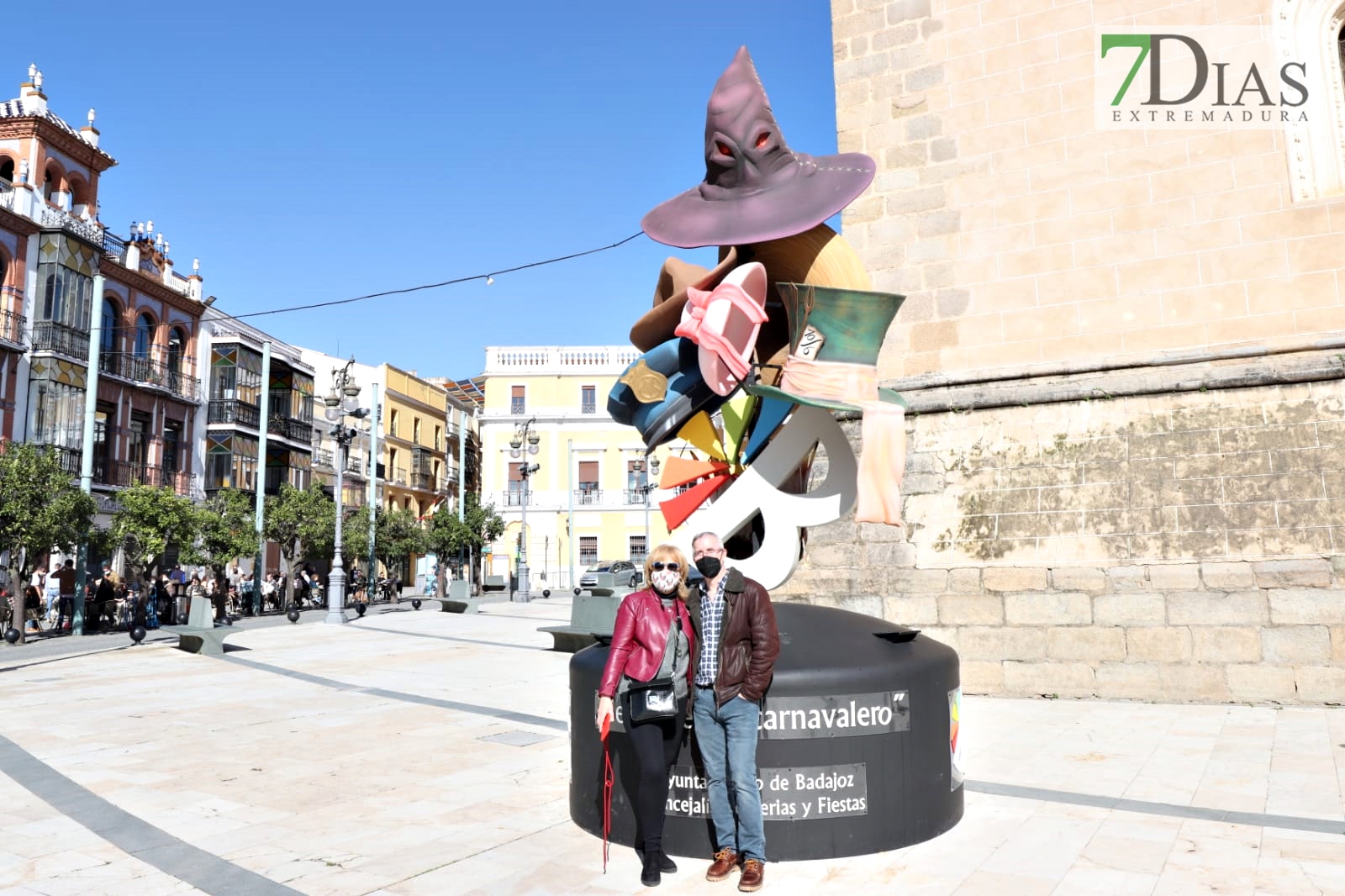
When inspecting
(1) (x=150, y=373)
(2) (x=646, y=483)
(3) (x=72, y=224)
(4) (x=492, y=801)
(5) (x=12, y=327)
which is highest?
(3) (x=72, y=224)

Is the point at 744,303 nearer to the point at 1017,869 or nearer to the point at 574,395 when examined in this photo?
the point at 1017,869

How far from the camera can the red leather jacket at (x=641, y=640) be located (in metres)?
4.46

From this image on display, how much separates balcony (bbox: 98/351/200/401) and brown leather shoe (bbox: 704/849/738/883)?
30.2 m

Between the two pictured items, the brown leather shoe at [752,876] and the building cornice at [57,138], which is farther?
the building cornice at [57,138]

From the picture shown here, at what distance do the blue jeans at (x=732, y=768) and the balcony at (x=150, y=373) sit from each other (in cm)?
2999

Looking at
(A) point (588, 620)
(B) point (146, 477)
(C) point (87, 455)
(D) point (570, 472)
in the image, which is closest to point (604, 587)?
(A) point (588, 620)

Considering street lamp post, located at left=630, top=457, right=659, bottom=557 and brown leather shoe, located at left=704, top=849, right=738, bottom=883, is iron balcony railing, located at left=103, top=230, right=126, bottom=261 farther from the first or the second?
brown leather shoe, located at left=704, top=849, right=738, bottom=883

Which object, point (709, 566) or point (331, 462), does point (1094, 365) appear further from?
point (331, 462)

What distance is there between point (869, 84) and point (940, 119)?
47.0 inches

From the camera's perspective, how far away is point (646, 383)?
7.09 m

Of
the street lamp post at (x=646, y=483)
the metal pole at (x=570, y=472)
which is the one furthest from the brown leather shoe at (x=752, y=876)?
the metal pole at (x=570, y=472)

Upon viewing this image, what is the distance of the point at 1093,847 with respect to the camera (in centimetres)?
483

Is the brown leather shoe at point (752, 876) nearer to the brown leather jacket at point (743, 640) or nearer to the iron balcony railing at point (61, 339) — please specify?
the brown leather jacket at point (743, 640)

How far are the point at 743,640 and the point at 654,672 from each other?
46 cm
